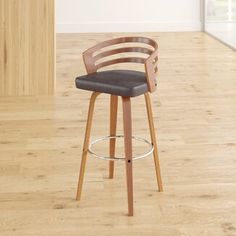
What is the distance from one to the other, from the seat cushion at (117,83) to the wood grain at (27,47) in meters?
2.08

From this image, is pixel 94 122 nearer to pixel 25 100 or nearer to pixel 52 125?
pixel 52 125

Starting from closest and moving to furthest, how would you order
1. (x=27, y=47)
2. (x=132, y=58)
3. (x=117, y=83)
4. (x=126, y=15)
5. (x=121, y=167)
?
(x=117, y=83) < (x=132, y=58) < (x=121, y=167) < (x=27, y=47) < (x=126, y=15)

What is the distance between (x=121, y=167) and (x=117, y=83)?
849 mm

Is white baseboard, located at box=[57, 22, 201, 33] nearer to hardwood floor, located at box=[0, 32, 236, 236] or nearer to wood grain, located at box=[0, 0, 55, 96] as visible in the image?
hardwood floor, located at box=[0, 32, 236, 236]

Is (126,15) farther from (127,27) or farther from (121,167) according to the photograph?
(121,167)

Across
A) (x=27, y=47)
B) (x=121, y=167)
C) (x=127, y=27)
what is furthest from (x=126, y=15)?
(x=121, y=167)

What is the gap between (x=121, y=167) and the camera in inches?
135

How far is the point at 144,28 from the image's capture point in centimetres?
842

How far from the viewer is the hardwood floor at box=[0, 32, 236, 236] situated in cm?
277

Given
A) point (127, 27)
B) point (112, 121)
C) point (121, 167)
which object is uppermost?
point (112, 121)

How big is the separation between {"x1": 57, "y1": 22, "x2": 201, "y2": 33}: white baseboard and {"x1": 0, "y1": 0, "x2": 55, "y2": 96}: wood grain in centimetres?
345

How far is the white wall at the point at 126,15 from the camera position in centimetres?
828

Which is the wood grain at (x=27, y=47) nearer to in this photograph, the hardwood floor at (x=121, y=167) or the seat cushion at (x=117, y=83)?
the hardwood floor at (x=121, y=167)

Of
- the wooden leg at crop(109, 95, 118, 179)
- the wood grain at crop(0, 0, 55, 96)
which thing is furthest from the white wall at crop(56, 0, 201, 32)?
the wooden leg at crop(109, 95, 118, 179)
